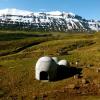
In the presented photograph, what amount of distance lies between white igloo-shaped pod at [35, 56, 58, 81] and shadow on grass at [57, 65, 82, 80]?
1.72 metres

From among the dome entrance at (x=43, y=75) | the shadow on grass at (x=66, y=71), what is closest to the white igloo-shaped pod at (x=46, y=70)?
the dome entrance at (x=43, y=75)

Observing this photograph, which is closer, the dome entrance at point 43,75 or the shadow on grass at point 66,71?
the dome entrance at point 43,75

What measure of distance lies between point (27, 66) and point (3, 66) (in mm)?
5526

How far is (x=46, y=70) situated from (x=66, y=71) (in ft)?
17.8

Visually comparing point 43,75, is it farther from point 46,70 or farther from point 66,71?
point 66,71

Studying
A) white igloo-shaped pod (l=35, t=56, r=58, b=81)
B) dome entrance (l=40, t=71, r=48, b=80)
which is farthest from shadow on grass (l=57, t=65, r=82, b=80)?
dome entrance (l=40, t=71, r=48, b=80)

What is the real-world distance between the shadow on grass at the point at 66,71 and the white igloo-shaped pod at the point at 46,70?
172 cm

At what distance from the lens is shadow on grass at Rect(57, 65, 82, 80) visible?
55709 mm

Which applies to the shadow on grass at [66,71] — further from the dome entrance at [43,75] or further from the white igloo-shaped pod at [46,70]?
the dome entrance at [43,75]

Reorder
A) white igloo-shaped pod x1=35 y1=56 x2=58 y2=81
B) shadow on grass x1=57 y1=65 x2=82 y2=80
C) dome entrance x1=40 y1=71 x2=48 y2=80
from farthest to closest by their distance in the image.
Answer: shadow on grass x1=57 y1=65 x2=82 y2=80
dome entrance x1=40 y1=71 x2=48 y2=80
white igloo-shaped pod x1=35 y1=56 x2=58 y2=81

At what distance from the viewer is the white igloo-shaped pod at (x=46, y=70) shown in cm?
5338

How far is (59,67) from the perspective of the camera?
58062 millimetres

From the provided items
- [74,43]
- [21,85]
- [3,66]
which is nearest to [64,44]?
[74,43]

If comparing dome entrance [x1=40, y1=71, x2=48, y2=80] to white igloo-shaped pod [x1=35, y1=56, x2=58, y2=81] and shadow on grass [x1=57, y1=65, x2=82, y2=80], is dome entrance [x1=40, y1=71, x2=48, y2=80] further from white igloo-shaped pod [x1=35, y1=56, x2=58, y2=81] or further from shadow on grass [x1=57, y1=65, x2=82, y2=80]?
shadow on grass [x1=57, y1=65, x2=82, y2=80]
